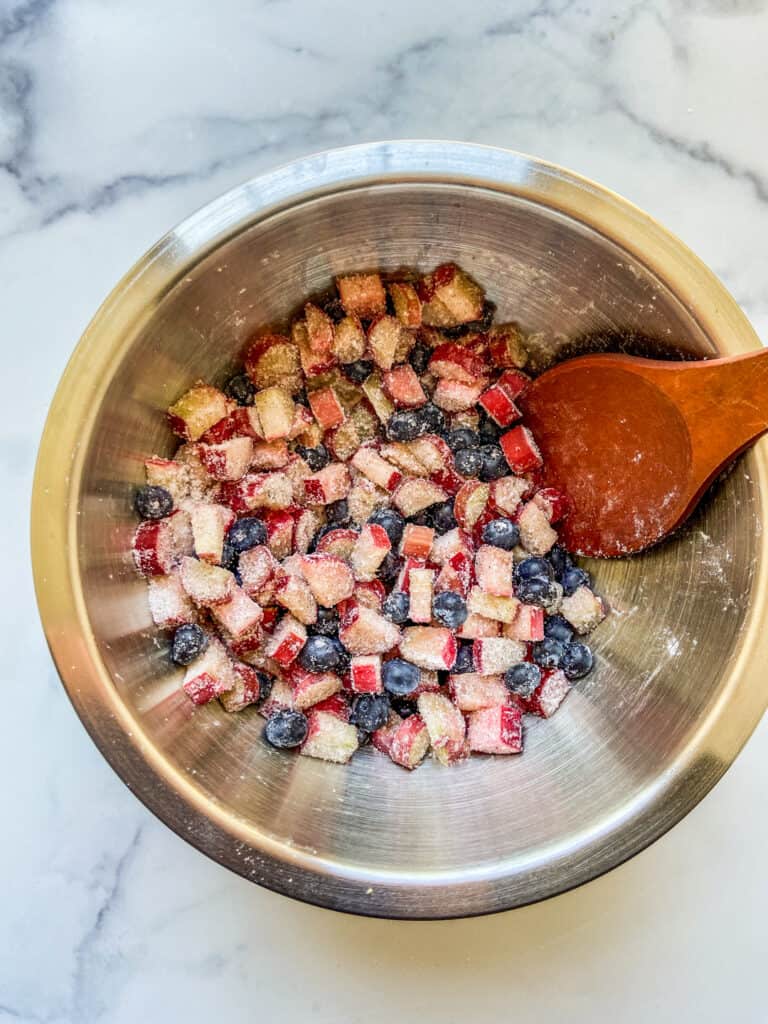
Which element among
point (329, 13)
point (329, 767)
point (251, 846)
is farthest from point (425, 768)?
point (329, 13)

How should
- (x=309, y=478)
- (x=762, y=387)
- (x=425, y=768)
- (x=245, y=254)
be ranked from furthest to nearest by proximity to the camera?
(x=309, y=478) → (x=425, y=768) → (x=245, y=254) → (x=762, y=387)

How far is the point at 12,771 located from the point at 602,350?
1321 mm

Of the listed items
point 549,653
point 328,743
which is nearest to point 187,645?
point 328,743

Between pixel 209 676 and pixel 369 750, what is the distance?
300mm

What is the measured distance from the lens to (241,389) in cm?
166

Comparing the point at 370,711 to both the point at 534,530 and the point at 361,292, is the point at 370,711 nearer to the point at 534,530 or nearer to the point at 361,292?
the point at 534,530

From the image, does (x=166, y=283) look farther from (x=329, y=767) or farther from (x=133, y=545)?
(x=329, y=767)

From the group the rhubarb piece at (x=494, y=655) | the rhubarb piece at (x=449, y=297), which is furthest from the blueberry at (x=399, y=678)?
the rhubarb piece at (x=449, y=297)

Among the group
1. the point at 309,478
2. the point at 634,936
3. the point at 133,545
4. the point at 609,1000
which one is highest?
the point at 309,478

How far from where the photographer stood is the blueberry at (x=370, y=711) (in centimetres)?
158

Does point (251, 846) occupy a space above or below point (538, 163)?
below

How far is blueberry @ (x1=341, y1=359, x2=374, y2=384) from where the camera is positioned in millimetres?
1688

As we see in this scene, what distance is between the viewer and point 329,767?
1565mm

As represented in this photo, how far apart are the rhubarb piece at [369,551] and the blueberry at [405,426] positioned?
163 millimetres
